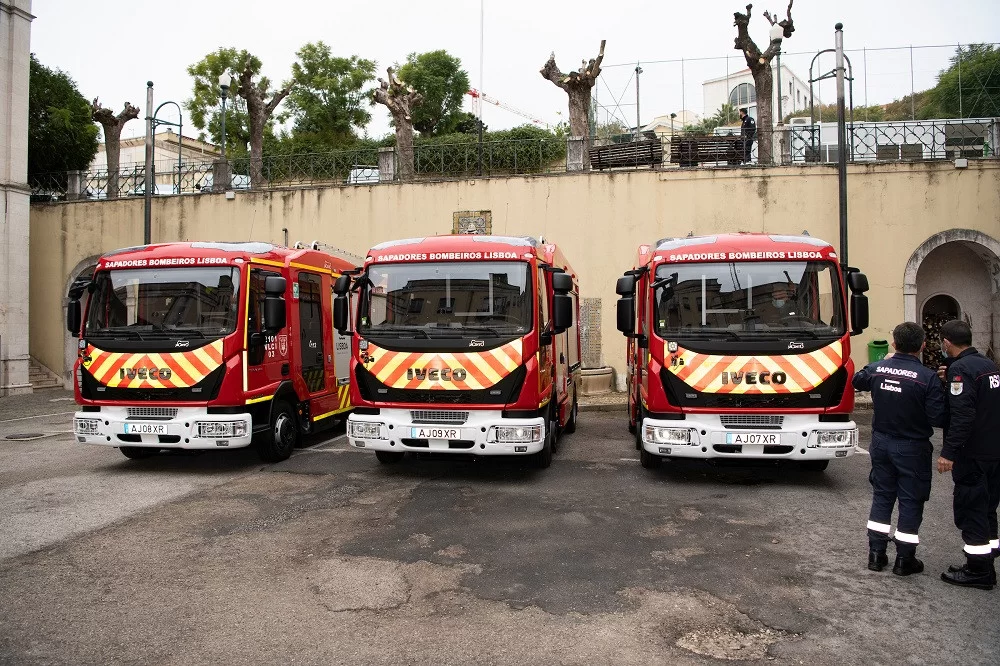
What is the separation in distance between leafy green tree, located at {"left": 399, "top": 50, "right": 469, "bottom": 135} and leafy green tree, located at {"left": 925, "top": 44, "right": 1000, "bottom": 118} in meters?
27.8

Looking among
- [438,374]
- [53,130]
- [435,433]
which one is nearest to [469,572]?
[435,433]

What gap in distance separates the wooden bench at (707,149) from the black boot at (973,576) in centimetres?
1415

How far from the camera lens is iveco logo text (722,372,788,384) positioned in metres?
7.60

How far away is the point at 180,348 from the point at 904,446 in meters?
7.36

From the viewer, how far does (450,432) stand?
7.82m

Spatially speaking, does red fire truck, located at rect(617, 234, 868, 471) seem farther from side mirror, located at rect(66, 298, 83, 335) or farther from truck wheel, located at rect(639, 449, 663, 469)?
side mirror, located at rect(66, 298, 83, 335)

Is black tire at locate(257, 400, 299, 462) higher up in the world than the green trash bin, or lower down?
lower down

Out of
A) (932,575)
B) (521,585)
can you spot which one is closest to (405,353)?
(521,585)

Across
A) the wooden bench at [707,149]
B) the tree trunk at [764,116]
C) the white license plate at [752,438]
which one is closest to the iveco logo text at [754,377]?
the white license plate at [752,438]

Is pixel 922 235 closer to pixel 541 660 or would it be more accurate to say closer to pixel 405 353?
pixel 405 353

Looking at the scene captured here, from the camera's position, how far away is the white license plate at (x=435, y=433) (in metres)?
7.81

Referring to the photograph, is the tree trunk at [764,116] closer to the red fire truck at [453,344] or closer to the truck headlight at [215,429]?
the red fire truck at [453,344]

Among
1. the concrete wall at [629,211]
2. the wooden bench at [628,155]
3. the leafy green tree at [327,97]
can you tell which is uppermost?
the leafy green tree at [327,97]

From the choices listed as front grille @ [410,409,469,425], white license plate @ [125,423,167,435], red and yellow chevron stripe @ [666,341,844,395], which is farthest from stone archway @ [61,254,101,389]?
red and yellow chevron stripe @ [666,341,844,395]
